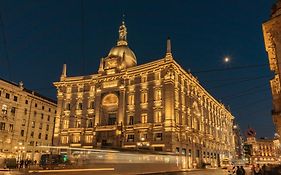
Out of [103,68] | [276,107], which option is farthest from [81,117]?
[276,107]

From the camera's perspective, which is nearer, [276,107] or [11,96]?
[276,107]

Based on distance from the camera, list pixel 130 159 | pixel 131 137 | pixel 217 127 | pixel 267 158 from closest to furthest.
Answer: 1. pixel 130 159
2. pixel 131 137
3. pixel 217 127
4. pixel 267 158

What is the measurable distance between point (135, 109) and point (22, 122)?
90.4 ft

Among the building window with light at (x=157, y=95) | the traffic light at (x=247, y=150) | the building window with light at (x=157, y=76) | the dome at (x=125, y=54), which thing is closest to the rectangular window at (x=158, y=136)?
the building window with light at (x=157, y=95)

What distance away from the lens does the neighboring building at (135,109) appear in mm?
49500

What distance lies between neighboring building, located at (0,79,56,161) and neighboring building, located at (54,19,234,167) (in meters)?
6.92

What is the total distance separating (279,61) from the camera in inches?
797

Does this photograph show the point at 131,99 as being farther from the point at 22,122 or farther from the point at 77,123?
the point at 22,122

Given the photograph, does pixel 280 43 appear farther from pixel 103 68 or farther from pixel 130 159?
pixel 103 68

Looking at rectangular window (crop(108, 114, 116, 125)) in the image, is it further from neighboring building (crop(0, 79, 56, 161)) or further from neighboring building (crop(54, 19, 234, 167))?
neighboring building (crop(0, 79, 56, 161))

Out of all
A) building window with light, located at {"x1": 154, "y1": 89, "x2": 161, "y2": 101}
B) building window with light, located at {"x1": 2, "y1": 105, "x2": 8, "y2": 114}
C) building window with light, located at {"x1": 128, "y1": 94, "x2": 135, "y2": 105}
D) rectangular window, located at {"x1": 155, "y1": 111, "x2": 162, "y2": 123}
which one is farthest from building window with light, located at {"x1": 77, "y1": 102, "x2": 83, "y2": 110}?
rectangular window, located at {"x1": 155, "y1": 111, "x2": 162, "y2": 123}

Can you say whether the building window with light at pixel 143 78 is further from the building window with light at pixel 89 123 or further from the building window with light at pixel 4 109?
the building window with light at pixel 4 109

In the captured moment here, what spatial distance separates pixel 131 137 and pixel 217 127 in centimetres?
3832

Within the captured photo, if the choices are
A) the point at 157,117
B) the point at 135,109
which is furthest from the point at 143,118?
the point at 157,117
